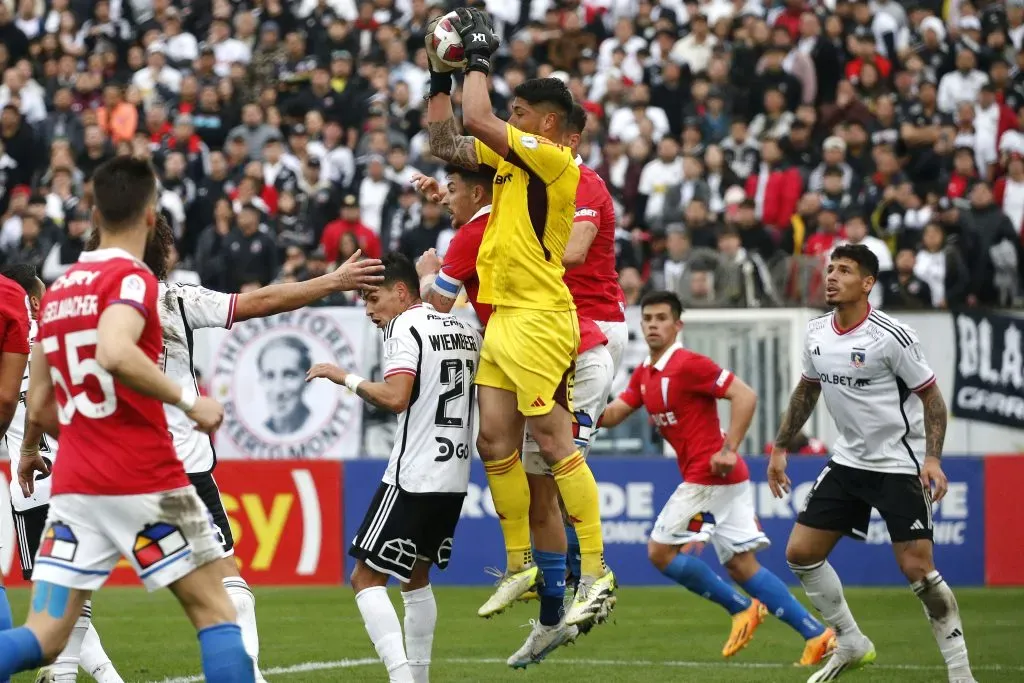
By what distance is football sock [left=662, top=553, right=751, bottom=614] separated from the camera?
1236 centimetres

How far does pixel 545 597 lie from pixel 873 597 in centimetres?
778

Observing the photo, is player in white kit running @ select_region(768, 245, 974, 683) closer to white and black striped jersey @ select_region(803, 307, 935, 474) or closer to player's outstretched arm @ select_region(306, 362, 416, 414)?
white and black striped jersey @ select_region(803, 307, 935, 474)

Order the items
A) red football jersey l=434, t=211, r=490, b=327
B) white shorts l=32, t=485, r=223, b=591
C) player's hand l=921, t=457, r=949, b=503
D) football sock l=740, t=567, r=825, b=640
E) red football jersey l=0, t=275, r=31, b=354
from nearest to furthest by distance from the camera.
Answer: white shorts l=32, t=485, r=223, b=591, red football jersey l=0, t=275, r=31, b=354, red football jersey l=434, t=211, r=490, b=327, player's hand l=921, t=457, r=949, b=503, football sock l=740, t=567, r=825, b=640

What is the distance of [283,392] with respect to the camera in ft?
63.8

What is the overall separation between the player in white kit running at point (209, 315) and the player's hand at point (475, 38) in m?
1.24

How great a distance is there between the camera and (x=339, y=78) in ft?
81.5

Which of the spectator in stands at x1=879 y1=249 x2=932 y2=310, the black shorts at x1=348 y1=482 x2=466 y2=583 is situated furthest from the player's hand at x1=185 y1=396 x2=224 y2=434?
the spectator in stands at x1=879 y1=249 x2=932 y2=310

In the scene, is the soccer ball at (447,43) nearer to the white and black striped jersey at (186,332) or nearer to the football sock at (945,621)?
the white and black striped jersey at (186,332)

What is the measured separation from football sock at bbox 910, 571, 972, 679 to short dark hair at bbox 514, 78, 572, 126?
3.84 meters

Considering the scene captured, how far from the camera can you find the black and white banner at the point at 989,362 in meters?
19.0

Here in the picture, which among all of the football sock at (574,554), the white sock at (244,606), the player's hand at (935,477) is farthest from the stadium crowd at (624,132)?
the white sock at (244,606)

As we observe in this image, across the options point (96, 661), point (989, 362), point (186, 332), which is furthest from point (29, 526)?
point (989, 362)

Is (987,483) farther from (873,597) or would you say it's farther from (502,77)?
(502,77)

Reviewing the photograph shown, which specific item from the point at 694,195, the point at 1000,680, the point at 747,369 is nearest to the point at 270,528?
the point at 747,369
